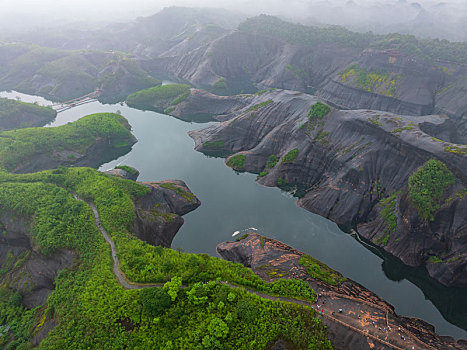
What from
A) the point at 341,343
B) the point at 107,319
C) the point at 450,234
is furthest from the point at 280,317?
the point at 450,234

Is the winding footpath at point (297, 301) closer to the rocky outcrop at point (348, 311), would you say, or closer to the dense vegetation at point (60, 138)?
the rocky outcrop at point (348, 311)

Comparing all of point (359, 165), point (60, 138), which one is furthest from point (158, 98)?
point (359, 165)

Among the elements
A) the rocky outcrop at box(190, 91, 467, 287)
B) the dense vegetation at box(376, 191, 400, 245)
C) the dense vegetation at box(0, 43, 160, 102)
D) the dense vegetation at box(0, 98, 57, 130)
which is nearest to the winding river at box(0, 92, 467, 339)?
the rocky outcrop at box(190, 91, 467, 287)

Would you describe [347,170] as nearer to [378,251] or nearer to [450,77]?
[378,251]

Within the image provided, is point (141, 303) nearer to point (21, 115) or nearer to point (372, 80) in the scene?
point (21, 115)

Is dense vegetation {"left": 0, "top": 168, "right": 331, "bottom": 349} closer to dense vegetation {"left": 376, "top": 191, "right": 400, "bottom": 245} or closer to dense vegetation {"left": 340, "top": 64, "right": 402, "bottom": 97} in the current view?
Result: dense vegetation {"left": 376, "top": 191, "right": 400, "bottom": 245}

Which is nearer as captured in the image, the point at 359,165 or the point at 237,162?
the point at 359,165
